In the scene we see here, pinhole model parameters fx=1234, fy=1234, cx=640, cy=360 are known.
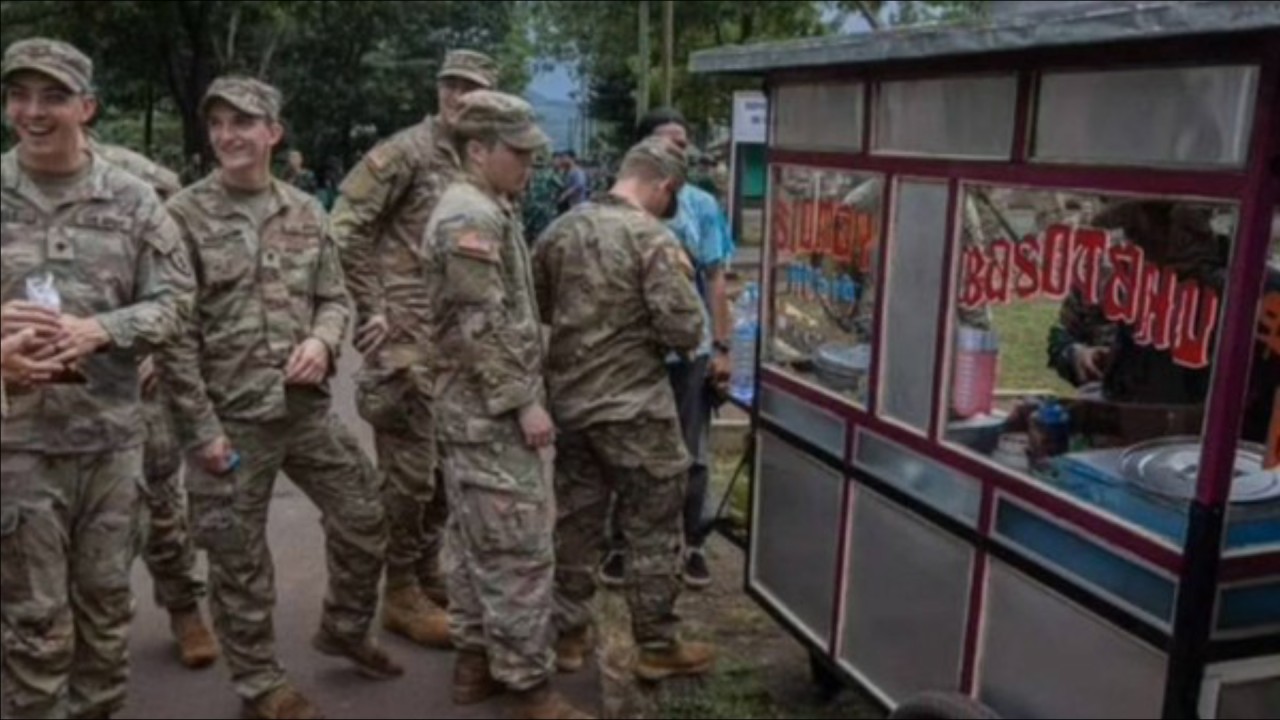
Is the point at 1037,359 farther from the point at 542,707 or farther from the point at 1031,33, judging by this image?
the point at 542,707

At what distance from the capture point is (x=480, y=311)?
3.43m

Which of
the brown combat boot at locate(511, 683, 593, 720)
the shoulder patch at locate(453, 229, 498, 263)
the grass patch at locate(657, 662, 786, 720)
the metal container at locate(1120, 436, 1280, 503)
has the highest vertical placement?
the shoulder patch at locate(453, 229, 498, 263)

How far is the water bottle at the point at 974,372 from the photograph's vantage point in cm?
315

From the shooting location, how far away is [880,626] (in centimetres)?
352

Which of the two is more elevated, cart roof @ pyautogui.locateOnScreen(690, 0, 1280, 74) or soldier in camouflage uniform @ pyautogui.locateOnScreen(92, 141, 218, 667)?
cart roof @ pyautogui.locateOnScreen(690, 0, 1280, 74)

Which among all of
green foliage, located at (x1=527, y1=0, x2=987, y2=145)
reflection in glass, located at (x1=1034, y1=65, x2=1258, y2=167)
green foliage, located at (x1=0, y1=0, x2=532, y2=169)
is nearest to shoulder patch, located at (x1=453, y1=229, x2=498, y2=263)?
reflection in glass, located at (x1=1034, y1=65, x2=1258, y2=167)

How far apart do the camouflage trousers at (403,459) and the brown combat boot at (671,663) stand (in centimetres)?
94

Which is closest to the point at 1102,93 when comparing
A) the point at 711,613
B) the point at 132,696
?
the point at 711,613

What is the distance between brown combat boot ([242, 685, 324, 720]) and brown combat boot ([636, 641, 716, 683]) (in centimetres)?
107

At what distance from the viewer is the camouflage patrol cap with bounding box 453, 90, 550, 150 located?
3463mm

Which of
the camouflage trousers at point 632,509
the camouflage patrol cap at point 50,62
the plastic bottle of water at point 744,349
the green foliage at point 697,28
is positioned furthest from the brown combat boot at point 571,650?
the green foliage at point 697,28

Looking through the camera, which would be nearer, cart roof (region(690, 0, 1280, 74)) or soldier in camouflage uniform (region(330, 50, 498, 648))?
cart roof (region(690, 0, 1280, 74))

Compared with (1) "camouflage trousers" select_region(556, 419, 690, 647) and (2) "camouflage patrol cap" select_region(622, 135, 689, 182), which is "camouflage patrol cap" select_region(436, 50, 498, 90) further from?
(1) "camouflage trousers" select_region(556, 419, 690, 647)

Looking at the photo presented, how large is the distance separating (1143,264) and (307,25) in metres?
23.2
